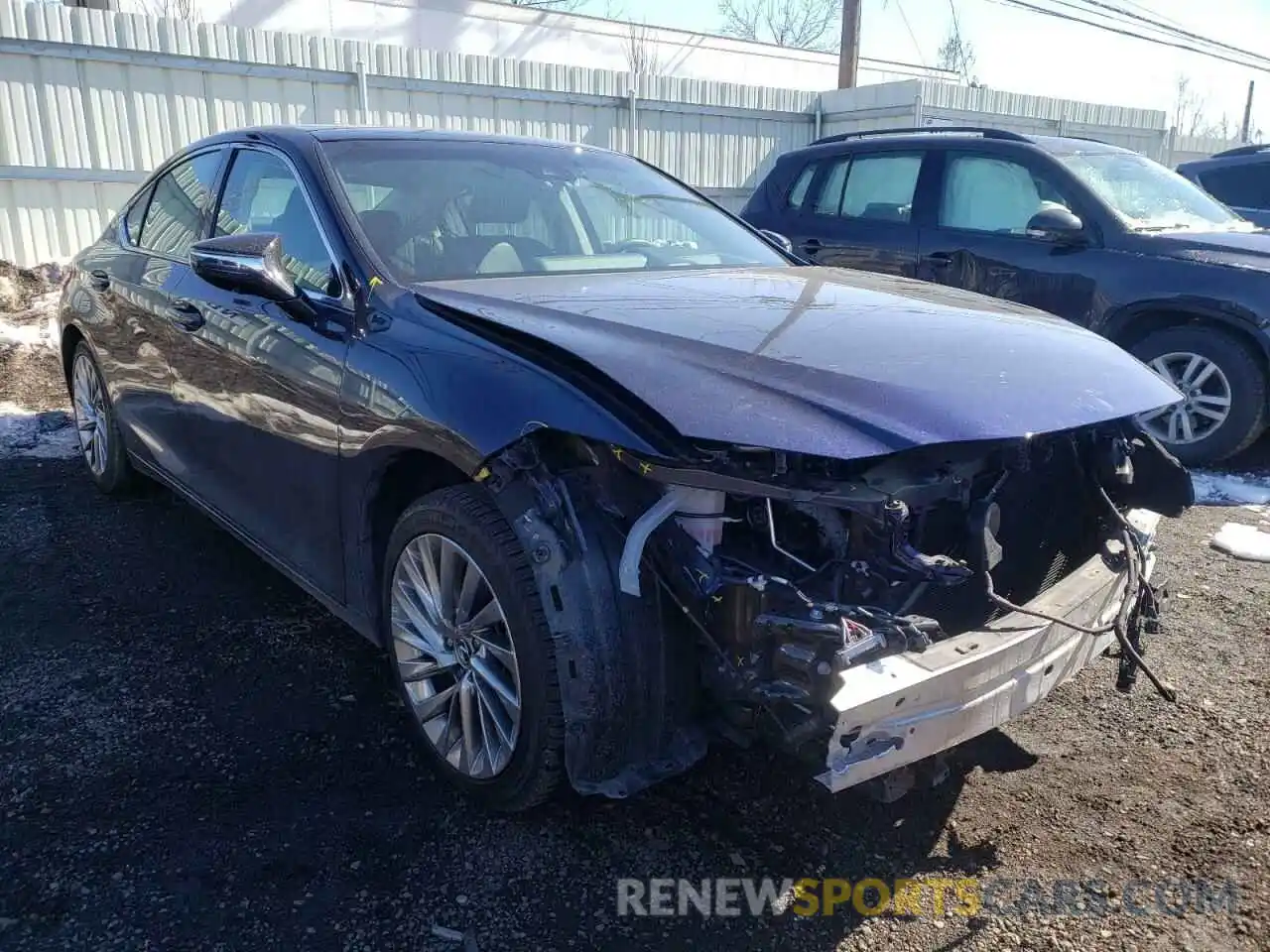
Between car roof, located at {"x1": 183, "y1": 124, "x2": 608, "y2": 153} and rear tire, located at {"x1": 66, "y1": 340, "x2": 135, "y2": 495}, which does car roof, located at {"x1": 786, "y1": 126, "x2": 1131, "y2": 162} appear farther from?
rear tire, located at {"x1": 66, "y1": 340, "x2": 135, "y2": 495}

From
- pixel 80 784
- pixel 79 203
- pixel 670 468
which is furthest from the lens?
pixel 79 203

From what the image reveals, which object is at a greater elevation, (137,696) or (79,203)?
(79,203)

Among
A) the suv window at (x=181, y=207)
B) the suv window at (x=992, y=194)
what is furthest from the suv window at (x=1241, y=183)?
the suv window at (x=181, y=207)

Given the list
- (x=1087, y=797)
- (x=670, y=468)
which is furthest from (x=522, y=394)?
(x=1087, y=797)

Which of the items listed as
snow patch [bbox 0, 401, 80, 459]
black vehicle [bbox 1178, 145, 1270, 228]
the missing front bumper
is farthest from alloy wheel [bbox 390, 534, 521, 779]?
black vehicle [bbox 1178, 145, 1270, 228]

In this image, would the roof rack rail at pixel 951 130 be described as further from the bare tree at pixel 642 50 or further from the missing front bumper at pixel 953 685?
the bare tree at pixel 642 50

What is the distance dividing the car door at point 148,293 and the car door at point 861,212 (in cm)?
449

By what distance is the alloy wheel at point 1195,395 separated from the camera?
5.84 metres

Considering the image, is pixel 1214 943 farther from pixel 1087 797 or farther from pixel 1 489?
pixel 1 489

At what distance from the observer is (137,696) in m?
3.22

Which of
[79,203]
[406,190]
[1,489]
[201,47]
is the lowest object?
[1,489]

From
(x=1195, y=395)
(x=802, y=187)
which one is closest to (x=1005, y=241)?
(x=1195, y=395)

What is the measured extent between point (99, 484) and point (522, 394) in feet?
13.0

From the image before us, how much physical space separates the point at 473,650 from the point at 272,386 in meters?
1.24
